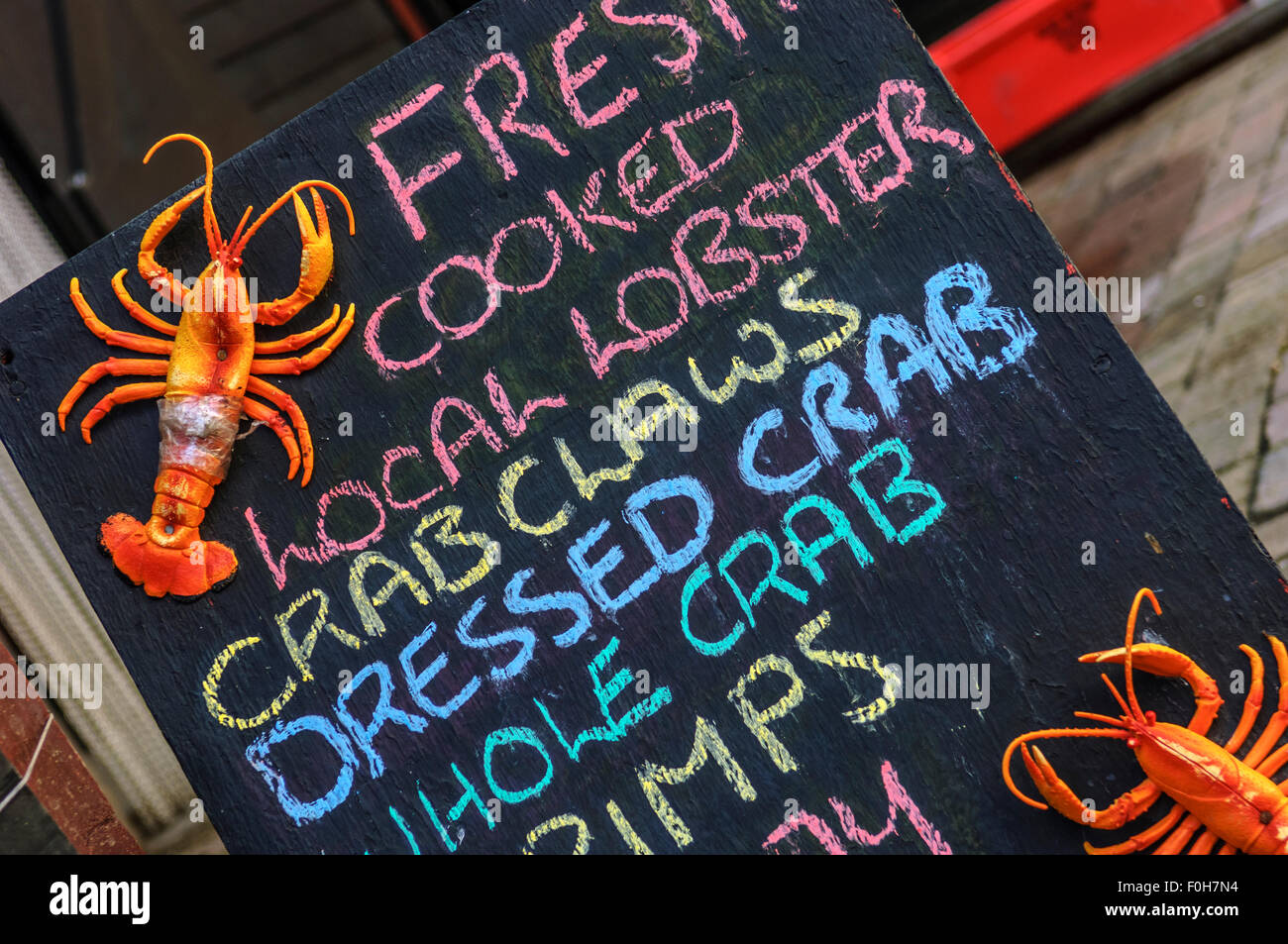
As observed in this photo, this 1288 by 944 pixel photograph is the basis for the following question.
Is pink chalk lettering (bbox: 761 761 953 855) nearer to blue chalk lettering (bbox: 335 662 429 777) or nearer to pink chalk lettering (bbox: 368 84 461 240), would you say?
blue chalk lettering (bbox: 335 662 429 777)

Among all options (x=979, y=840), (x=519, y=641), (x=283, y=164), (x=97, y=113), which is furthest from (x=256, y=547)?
(x=97, y=113)

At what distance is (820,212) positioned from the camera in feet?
6.26

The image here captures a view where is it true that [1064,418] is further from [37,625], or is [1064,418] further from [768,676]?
[37,625]

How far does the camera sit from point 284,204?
198cm

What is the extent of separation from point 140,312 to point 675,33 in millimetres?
1246

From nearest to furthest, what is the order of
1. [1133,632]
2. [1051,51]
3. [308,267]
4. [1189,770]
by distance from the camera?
[1189,770], [1133,632], [308,267], [1051,51]

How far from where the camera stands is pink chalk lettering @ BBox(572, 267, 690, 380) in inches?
75.7

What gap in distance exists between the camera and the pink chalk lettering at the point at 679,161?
1.93 metres

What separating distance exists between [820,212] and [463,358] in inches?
30.8

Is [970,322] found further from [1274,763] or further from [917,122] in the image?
[1274,763]

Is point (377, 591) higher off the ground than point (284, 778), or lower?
higher

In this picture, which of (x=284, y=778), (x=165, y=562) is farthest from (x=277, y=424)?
(x=284, y=778)

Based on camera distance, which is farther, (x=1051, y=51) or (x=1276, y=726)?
(x=1051, y=51)

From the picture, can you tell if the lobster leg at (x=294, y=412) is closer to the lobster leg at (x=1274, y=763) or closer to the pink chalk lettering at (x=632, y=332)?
the pink chalk lettering at (x=632, y=332)
